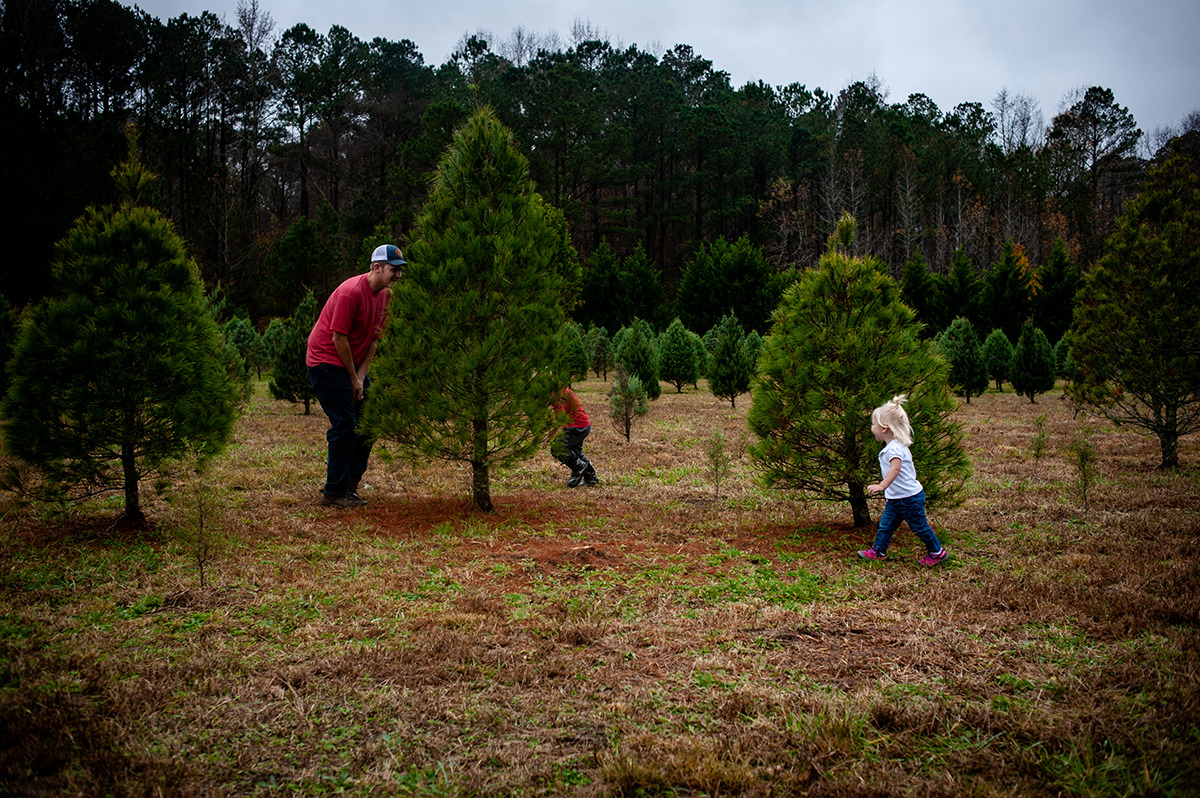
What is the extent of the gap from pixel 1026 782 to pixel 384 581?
320cm

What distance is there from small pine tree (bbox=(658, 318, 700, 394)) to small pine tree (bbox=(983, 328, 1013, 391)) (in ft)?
27.7

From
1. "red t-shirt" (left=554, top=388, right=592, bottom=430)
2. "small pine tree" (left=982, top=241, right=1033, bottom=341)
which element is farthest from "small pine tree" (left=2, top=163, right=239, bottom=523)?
"small pine tree" (left=982, top=241, right=1033, bottom=341)

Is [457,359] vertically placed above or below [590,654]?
above

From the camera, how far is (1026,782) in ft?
6.82

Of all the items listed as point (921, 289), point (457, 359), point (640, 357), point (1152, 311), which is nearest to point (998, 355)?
point (921, 289)

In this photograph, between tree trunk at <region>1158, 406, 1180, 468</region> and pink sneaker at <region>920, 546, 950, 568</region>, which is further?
tree trunk at <region>1158, 406, 1180, 468</region>

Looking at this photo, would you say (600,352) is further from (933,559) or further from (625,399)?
(933,559)

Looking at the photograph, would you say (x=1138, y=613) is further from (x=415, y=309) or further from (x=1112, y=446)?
(x=1112, y=446)

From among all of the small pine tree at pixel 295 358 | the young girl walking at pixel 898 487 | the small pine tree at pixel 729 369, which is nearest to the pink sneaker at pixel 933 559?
the young girl walking at pixel 898 487

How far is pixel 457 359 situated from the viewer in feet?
16.9

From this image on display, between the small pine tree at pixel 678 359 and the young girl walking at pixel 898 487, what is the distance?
49.5ft

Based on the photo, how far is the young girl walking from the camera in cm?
440

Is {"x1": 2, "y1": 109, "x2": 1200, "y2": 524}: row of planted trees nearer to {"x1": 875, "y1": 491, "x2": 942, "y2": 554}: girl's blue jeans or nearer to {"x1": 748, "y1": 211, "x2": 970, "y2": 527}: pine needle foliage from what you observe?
{"x1": 748, "y1": 211, "x2": 970, "y2": 527}: pine needle foliage

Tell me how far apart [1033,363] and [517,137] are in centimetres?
2326
